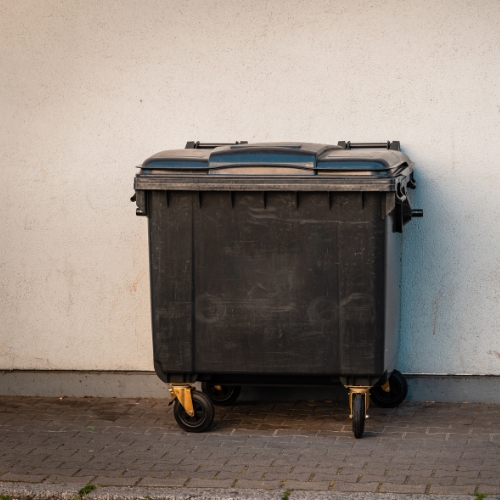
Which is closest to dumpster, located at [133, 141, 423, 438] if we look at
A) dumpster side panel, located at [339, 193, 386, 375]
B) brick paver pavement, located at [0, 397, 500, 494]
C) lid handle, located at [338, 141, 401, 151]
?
dumpster side panel, located at [339, 193, 386, 375]

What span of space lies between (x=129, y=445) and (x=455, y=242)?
251cm

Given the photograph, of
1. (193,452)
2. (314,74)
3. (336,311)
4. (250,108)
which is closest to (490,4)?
(314,74)

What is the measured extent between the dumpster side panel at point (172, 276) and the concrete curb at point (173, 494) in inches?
42.4

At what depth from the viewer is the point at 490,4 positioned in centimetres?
624

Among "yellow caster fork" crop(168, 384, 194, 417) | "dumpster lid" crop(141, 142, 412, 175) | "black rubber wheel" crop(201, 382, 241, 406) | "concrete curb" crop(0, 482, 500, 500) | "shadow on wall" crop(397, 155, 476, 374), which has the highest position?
"dumpster lid" crop(141, 142, 412, 175)

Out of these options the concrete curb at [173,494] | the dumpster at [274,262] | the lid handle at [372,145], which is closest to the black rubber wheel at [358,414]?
the dumpster at [274,262]

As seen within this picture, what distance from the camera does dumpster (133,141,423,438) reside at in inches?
216

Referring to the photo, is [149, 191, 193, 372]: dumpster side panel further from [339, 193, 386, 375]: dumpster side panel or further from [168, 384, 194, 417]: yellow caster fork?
[339, 193, 386, 375]: dumpster side panel

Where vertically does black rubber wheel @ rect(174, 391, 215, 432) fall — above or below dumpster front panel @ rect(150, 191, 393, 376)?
below

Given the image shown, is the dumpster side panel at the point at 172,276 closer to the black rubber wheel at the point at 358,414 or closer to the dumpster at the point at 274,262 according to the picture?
the dumpster at the point at 274,262

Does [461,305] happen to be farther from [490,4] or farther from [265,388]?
[490,4]

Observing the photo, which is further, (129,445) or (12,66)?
(12,66)

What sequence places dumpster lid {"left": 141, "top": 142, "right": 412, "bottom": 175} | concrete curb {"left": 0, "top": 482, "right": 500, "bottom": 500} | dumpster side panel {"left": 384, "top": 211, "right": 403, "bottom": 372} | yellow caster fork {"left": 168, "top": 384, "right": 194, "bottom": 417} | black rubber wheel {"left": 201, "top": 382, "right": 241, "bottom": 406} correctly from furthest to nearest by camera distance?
black rubber wheel {"left": 201, "top": 382, "right": 241, "bottom": 406}
yellow caster fork {"left": 168, "top": 384, "right": 194, "bottom": 417}
dumpster side panel {"left": 384, "top": 211, "right": 403, "bottom": 372}
dumpster lid {"left": 141, "top": 142, "right": 412, "bottom": 175}
concrete curb {"left": 0, "top": 482, "right": 500, "bottom": 500}

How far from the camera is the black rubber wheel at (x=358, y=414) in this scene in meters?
5.62
